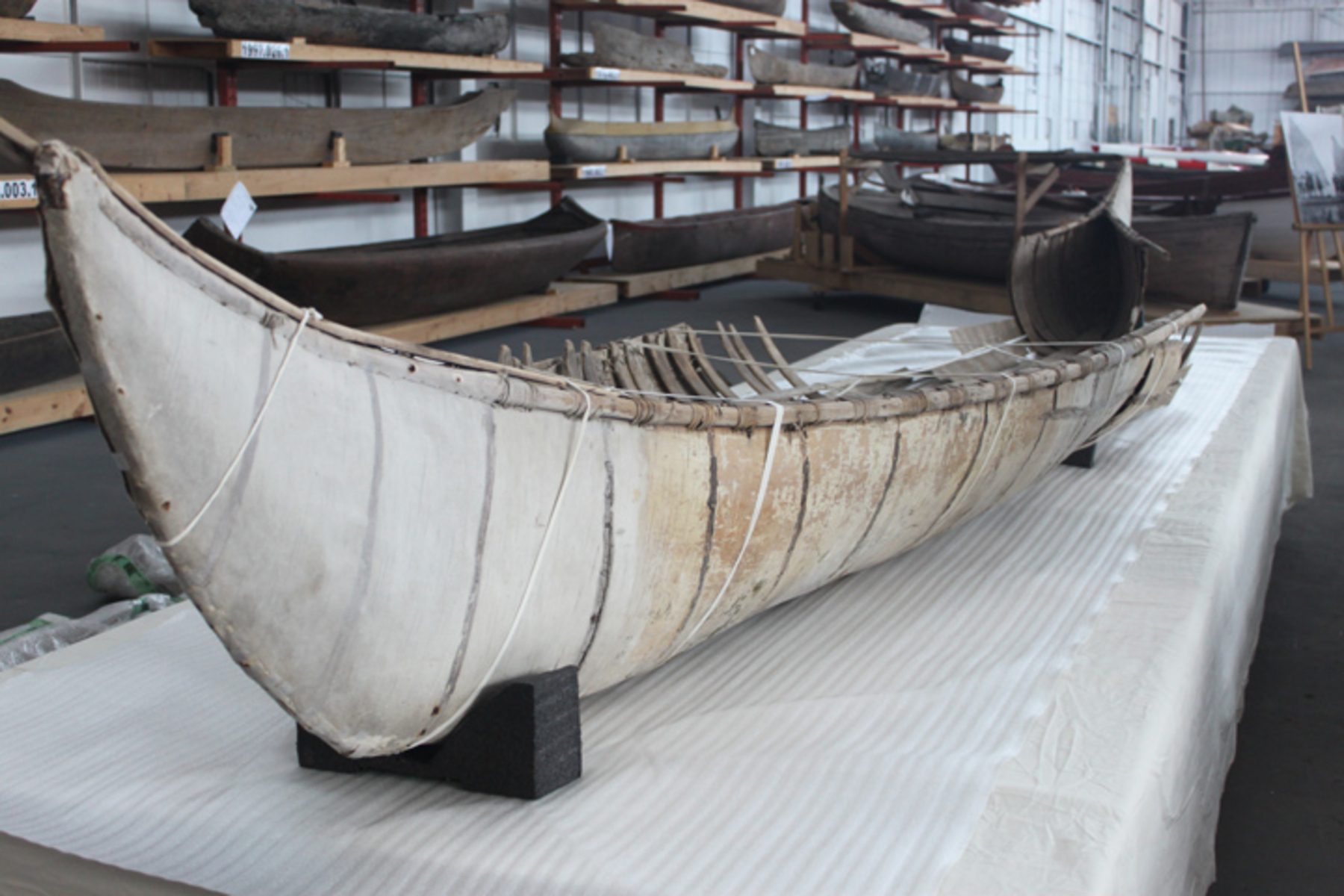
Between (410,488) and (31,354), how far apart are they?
332 centimetres

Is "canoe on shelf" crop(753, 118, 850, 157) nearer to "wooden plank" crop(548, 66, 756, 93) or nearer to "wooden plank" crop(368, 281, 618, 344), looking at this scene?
"wooden plank" crop(548, 66, 756, 93)

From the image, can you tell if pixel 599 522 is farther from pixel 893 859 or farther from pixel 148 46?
pixel 148 46

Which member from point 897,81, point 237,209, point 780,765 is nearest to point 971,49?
point 897,81

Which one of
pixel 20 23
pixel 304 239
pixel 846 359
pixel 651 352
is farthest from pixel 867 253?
pixel 651 352

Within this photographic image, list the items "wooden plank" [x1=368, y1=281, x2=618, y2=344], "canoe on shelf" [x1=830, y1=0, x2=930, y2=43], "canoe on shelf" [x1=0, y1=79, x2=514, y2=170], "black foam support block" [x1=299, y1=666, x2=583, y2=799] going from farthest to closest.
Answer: "canoe on shelf" [x1=830, y1=0, x2=930, y2=43], "wooden plank" [x1=368, y1=281, x2=618, y2=344], "canoe on shelf" [x1=0, y1=79, x2=514, y2=170], "black foam support block" [x1=299, y1=666, x2=583, y2=799]

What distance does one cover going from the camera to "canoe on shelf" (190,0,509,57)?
4703 mm

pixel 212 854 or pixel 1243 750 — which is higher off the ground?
pixel 212 854

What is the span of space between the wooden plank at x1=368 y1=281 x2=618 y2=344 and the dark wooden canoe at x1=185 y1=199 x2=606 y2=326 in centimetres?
5

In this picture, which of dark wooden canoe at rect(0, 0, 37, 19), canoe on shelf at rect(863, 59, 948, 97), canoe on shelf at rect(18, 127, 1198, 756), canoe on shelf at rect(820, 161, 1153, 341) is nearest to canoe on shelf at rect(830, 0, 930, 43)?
canoe on shelf at rect(863, 59, 948, 97)

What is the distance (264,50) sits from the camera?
466 centimetres

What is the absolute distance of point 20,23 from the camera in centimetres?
361

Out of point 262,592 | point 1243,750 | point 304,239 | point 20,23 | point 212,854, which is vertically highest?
point 20,23

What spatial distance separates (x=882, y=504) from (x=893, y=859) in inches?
26.6

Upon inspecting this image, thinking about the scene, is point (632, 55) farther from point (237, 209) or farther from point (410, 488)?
point (410, 488)
